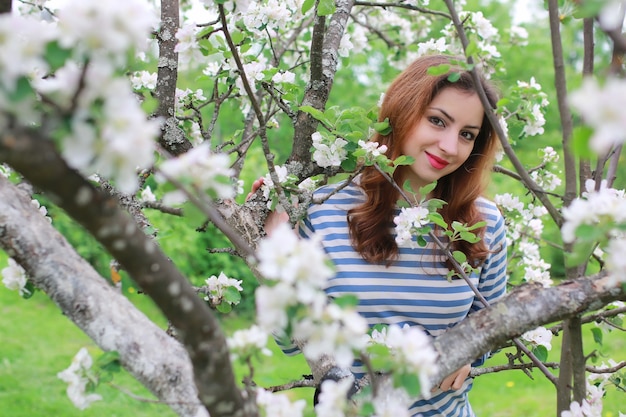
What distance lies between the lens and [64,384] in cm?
512

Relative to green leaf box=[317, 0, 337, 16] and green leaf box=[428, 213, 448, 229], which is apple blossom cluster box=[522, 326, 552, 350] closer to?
green leaf box=[428, 213, 448, 229]

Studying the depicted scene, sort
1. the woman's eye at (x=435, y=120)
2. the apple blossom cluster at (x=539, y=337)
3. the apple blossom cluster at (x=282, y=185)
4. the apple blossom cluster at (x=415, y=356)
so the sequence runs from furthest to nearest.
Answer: the woman's eye at (x=435, y=120), the apple blossom cluster at (x=539, y=337), the apple blossom cluster at (x=282, y=185), the apple blossom cluster at (x=415, y=356)

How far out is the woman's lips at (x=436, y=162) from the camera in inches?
83.9

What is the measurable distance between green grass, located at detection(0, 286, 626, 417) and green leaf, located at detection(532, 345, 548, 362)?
249cm

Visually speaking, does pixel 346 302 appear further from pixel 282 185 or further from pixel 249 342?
pixel 282 185

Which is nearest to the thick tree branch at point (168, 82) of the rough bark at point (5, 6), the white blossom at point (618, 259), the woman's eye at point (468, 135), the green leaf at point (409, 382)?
the woman's eye at point (468, 135)

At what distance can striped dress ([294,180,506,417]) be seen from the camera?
225cm

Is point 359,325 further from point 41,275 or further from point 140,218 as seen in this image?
point 140,218

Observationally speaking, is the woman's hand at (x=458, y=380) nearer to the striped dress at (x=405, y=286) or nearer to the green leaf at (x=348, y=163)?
the striped dress at (x=405, y=286)

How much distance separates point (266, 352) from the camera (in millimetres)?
1074

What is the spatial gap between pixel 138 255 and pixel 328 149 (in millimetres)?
1123

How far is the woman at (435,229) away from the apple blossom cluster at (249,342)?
3.39 feet

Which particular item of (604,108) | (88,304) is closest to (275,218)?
(88,304)

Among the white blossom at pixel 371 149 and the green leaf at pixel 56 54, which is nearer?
the green leaf at pixel 56 54
